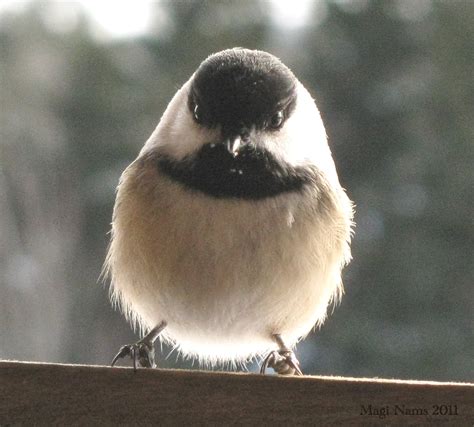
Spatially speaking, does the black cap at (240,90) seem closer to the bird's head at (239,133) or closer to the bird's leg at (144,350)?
the bird's head at (239,133)

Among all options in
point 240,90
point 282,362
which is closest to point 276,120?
point 240,90

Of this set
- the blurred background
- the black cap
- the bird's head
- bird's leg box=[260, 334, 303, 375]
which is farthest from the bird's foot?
the blurred background

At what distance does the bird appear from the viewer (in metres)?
1.68

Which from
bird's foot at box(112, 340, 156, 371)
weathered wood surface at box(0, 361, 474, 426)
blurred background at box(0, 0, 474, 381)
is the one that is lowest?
weathered wood surface at box(0, 361, 474, 426)

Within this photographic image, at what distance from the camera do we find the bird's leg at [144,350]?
171cm

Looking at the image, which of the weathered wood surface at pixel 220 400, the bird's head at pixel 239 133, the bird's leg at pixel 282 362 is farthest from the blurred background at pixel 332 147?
the weathered wood surface at pixel 220 400

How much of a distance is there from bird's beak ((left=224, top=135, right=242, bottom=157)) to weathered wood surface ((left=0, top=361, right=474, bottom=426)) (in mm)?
438

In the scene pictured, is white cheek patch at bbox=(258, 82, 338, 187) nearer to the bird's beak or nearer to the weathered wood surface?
the bird's beak

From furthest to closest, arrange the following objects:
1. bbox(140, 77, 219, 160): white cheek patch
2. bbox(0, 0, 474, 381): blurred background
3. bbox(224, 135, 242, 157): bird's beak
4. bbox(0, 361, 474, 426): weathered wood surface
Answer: bbox(0, 0, 474, 381): blurred background → bbox(140, 77, 219, 160): white cheek patch → bbox(224, 135, 242, 157): bird's beak → bbox(0, 361, 474, 426): weathered wood surface

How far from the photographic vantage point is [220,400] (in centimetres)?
136

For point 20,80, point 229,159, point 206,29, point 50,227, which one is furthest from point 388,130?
point 229,159

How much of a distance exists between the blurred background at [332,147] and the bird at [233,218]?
696 millimetres

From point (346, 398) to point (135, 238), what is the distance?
1.92ft

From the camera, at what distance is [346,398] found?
1.35 m
